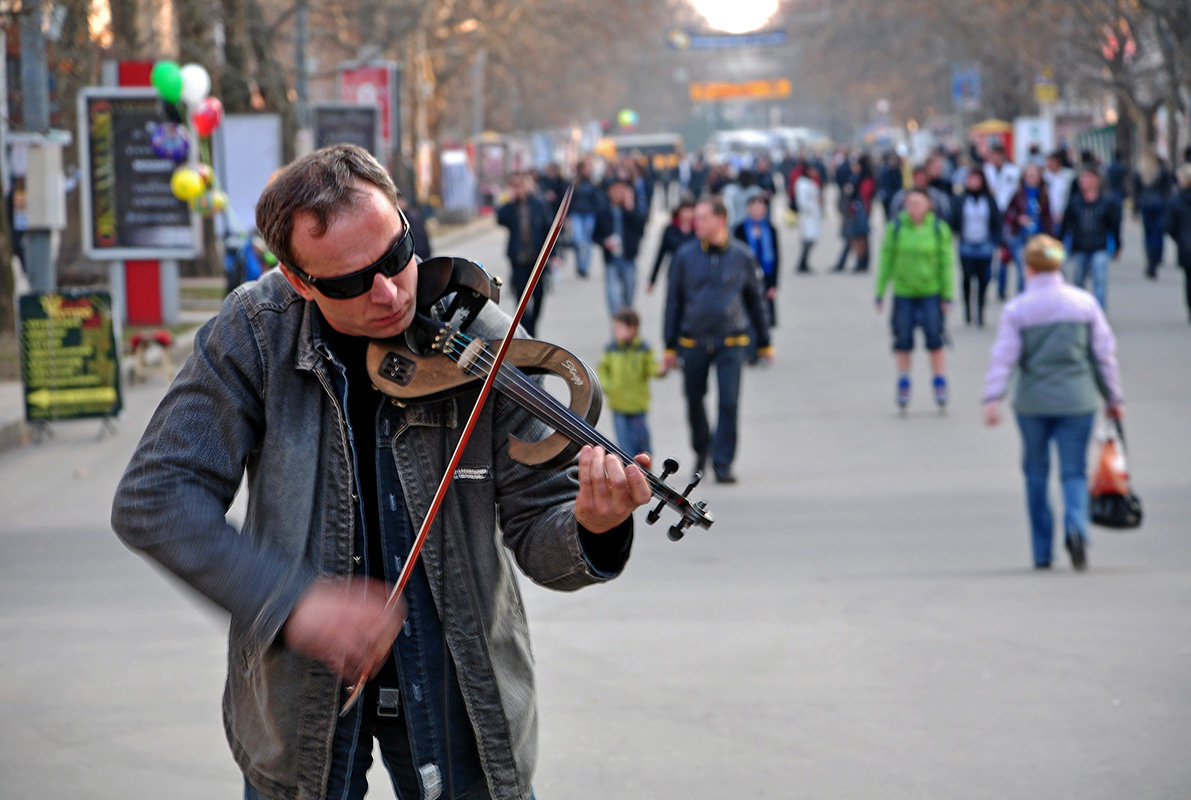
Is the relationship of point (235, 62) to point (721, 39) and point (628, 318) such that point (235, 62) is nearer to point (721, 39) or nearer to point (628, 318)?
point (628, 318)

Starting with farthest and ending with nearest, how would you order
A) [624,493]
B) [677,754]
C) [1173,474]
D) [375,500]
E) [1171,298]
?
[1171,298] → [1173,474] → [677,754] → [375,500] → [624,493]

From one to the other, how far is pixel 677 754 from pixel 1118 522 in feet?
10.9

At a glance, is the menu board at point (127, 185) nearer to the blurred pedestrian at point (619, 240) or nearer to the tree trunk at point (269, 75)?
the blurred pedestrian at point (619, 240)

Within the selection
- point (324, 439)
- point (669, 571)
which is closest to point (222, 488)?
point (324, 439)

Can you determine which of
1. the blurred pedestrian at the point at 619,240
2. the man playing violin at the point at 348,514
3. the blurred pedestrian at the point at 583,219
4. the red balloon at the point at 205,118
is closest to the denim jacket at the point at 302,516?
the man playing violin at the point at 348,514

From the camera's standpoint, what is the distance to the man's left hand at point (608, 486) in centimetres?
238

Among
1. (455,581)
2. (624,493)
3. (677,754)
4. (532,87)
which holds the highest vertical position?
(532,87)

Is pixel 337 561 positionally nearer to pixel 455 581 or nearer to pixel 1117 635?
pixel 455 581

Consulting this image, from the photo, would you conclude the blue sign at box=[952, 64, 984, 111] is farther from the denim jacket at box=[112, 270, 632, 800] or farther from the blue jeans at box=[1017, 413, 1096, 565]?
the denim jacket at box=[112, 270, 632, 800]

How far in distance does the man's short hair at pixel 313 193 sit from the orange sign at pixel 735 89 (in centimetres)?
12414

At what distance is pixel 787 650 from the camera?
6246 mm

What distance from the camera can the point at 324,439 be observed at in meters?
2.54

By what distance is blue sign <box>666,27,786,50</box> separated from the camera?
284 ft

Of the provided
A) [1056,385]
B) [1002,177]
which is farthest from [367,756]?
[1002,177]
